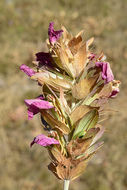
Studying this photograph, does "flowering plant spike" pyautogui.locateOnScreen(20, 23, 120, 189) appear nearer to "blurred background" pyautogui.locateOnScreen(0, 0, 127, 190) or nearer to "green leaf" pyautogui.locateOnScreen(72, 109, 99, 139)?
"green leaf" pyautogui.locateOnScreen(72, 109, 99, 139)

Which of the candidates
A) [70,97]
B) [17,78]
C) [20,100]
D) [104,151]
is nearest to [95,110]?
[70,97]

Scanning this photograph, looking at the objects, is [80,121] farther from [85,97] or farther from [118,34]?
[118,34]

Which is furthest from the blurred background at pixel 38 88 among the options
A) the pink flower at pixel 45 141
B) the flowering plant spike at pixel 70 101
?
the pink flower at pixel 45 141

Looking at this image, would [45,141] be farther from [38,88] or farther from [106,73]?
[38,88]

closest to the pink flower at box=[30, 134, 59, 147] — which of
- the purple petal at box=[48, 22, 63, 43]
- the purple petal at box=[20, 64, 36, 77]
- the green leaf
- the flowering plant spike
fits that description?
the flowering plant spike

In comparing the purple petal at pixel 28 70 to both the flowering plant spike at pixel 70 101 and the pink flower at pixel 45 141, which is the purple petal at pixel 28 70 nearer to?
the flowering plant spike at pixel 70 101
